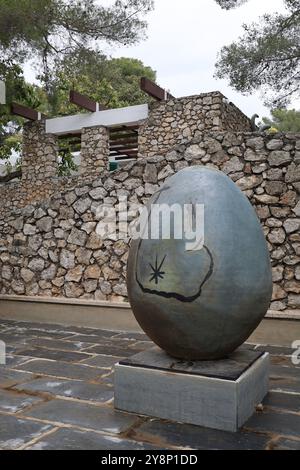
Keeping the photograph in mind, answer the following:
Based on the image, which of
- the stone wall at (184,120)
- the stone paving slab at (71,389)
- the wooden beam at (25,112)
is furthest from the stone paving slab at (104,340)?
the wooden beam at (25,112)

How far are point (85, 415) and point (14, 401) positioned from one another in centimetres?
61

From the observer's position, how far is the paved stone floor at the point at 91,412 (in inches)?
99.6

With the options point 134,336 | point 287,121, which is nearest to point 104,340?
point 134,336

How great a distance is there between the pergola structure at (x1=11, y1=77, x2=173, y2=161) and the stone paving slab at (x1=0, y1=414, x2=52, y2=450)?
32.3 ft

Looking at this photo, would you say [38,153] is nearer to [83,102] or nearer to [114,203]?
[83,102]

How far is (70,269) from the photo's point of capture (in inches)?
247

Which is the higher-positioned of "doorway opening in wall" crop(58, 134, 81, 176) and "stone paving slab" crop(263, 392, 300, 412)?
"doorway opening in wall" crop(58, 134, 81, 176)

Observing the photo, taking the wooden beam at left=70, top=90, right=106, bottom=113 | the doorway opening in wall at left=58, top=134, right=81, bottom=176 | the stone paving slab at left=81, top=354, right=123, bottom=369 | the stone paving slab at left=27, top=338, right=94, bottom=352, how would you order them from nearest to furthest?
1. the stone paving slab at left=81, top=354, right=123, bottom=369
2. the stone paving slab at left=27, top=338, right=94, bottom=352
3. the wooden beam at left=70, top=90, right=106, bottom=113
4. the doorway opening in wall at left=58, top=134, right=81, bottom=176

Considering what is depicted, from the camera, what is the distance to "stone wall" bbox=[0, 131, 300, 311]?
524 centimetres

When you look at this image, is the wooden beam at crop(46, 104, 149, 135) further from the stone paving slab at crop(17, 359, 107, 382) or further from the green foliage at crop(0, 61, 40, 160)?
the stone paving slab at crop(17, 359, 107, 382)

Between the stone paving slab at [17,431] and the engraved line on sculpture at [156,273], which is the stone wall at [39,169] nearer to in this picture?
the engraved line on sculpture at [156,273]

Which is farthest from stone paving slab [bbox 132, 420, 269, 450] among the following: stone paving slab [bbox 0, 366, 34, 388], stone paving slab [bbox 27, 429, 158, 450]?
stone paving slab [bbox 0, 366, 34, 388]

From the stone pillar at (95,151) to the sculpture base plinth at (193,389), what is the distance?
10.2 m

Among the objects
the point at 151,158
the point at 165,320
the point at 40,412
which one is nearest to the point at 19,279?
the point at 151,158
